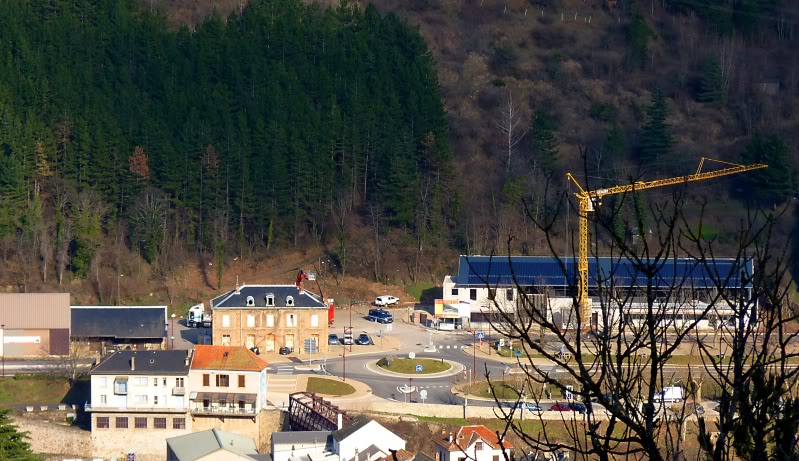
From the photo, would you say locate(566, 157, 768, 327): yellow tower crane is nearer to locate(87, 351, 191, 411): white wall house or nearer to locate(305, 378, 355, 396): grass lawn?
locate(305, 378, 355, 396): grass lawn

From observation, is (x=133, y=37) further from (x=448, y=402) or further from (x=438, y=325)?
(x=448, y=402)

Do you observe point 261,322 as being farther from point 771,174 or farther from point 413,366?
point 771,174

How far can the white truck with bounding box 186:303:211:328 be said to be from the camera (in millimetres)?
33688

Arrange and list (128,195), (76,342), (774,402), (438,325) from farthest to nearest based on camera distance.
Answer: (128,195) → (438,325) → (76,342) → (774,402)

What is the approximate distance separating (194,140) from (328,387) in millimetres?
13727

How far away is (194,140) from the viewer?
39.4 metres

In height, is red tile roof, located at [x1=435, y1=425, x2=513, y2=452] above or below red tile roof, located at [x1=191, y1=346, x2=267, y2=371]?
below

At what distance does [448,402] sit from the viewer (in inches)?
1077

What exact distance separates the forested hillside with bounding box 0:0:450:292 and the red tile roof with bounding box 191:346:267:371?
8652mm

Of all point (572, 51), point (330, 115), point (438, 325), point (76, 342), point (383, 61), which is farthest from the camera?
point (572, 51)

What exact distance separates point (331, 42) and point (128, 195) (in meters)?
10.5

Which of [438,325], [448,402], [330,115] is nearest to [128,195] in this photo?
[330,115]

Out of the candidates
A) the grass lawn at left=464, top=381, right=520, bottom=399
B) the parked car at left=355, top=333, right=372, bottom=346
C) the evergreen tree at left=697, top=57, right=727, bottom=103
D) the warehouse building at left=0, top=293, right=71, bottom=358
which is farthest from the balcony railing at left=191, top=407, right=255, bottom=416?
the evergreen tree at left=697, top=57, right=727, bottom=103

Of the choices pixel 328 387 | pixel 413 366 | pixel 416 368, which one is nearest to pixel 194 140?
pixel 413 366
